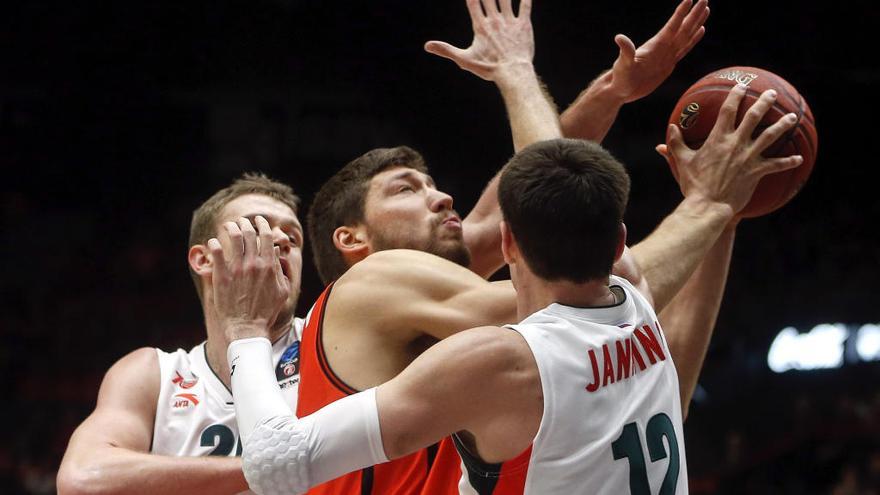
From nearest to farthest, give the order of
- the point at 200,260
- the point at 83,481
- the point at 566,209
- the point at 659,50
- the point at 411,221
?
the point at 566,209
the point at 83,481
the point at 411,221
the point at 659,50
the point at 200,260

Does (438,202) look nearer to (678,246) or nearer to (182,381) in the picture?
(678,246)

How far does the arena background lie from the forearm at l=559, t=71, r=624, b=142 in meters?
8.82

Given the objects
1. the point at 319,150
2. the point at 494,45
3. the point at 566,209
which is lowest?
the point at 566,209

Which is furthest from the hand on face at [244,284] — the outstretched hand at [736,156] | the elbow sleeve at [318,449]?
the outstretched hand at [736,156]

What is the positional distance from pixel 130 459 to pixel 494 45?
1.83 metres

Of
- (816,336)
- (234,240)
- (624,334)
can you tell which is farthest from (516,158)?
(816,336)

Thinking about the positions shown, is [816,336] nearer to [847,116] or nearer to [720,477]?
[720,477]

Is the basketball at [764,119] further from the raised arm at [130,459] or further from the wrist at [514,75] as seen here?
the raised arm at [130,459]

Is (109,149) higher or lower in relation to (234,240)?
higher

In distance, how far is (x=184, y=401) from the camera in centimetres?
369

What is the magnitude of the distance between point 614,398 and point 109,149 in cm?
1309

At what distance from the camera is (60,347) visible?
1246cm

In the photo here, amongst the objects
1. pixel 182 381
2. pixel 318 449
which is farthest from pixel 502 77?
pixel 318 449

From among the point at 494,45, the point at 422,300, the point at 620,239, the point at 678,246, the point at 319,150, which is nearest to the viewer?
the point at 620,239
